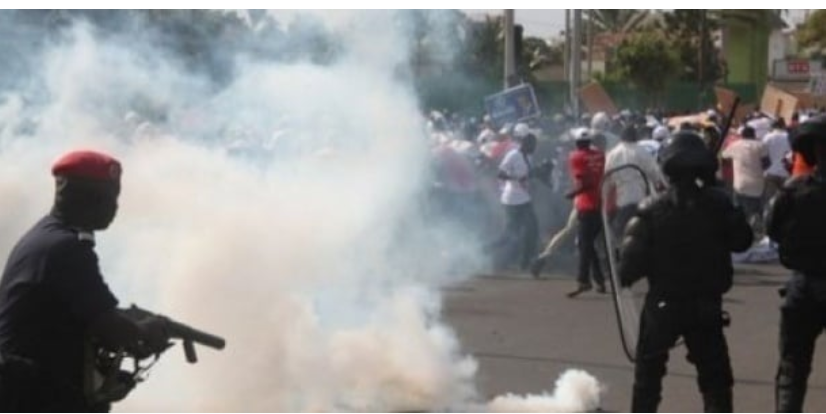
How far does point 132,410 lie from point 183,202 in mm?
1358

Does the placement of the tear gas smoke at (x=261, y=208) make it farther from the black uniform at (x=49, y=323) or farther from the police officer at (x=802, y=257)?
the black uniform at (x=49, y=323)

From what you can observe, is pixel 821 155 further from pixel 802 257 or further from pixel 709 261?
pixel 709 261

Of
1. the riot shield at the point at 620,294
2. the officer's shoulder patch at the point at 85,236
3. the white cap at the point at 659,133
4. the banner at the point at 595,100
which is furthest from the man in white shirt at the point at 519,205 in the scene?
the banner at the point at 595,100

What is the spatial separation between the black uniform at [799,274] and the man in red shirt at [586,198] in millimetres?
5941

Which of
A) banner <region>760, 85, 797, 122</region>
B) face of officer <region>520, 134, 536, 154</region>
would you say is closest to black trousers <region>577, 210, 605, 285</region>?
face of officer <region>520, 134, 536, 154</region>

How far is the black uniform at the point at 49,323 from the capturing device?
4.34 metres

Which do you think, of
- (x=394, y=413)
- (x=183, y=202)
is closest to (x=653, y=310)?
(x=394, y=413)

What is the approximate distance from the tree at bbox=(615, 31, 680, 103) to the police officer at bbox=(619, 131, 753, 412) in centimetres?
4339

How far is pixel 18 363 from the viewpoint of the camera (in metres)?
4.33

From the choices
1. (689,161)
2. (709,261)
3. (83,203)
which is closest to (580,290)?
(709,261)

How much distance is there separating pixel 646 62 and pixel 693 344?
148ft

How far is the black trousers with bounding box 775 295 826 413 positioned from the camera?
6.52 m

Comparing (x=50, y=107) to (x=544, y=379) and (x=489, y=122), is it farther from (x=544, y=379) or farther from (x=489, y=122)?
(x=489, y=122)

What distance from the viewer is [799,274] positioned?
21.5 feet
